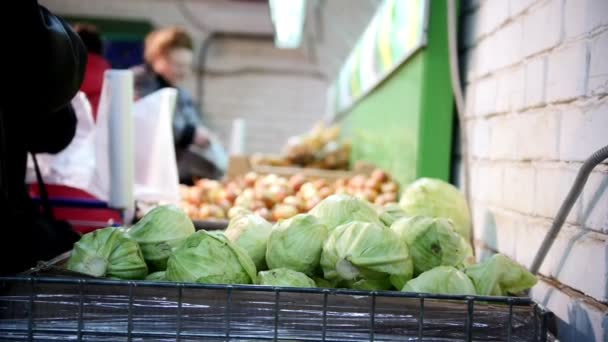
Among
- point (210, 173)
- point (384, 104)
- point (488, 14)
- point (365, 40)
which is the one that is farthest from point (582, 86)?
point (210, 173)

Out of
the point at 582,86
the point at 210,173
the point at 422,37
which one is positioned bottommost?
the point at 210,173

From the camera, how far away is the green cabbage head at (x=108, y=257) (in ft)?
5.28

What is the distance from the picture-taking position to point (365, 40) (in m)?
5.59

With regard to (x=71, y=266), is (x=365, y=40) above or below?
above

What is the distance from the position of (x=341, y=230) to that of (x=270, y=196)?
2209 millimetres

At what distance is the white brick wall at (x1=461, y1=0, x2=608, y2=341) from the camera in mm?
1613

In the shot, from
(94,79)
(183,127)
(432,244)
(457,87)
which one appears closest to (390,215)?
(432,244)

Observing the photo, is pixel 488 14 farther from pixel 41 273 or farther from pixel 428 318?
pixel 41 273

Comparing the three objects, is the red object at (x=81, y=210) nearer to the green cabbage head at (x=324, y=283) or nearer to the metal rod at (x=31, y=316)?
the green cabbage head at (x=324, y=283)

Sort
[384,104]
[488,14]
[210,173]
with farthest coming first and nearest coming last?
[210,173] < [384,104] < [488,14]

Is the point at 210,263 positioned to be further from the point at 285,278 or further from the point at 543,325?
the point at 543,325

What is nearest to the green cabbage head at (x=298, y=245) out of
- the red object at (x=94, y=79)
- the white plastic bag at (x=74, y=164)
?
the white plastic bag at (x=74, y=164)

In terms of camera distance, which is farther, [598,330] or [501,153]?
[501,153]

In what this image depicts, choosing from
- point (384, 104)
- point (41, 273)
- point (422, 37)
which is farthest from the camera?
point (384, 104)
